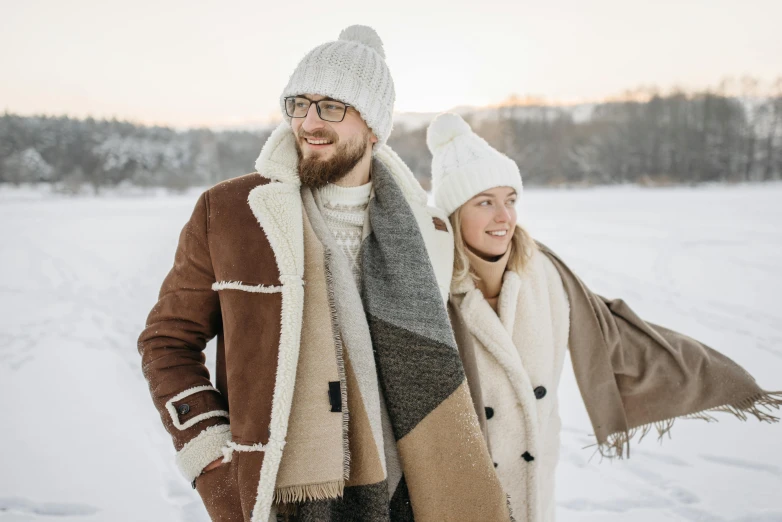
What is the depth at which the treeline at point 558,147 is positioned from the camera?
131 feet

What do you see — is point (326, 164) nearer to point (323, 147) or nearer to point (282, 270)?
point (323, 147)

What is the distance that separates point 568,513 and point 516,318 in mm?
1559

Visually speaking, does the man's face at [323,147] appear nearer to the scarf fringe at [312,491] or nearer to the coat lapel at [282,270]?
the coat lapel at [282,270]

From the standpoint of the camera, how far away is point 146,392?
13.8 feet

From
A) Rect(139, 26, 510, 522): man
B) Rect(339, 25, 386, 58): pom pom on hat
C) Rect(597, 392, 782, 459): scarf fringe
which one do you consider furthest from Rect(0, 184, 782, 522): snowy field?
Rect(339, 25, 386, 58): pom pom on hat

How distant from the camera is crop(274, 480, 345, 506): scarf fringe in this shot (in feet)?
4.49

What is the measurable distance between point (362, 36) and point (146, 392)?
141 inches

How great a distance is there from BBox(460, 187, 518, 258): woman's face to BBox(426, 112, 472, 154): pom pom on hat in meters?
0.35

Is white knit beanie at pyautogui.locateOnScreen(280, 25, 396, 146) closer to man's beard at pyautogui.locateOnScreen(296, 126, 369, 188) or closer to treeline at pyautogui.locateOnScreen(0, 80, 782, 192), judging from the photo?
man's beard at pyautogui.locateOnScreen(296, 126, 369, 188)

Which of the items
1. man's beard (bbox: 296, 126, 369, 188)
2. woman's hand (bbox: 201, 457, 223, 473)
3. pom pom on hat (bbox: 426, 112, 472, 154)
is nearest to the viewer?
woman's hand (bbox: 201, 457, 223, 473)

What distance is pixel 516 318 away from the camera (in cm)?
205

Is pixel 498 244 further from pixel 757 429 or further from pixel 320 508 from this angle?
pixel 757 429

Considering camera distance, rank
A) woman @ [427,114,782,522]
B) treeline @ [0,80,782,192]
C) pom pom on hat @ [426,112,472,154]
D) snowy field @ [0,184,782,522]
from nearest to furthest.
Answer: woman @ [427,114,782,522], pom pom on hat @ [426,112,472,154], snowy field @ [0,184,782,522], treeline @ [0,80,782,192]

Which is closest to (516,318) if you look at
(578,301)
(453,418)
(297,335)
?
(578,301)
